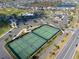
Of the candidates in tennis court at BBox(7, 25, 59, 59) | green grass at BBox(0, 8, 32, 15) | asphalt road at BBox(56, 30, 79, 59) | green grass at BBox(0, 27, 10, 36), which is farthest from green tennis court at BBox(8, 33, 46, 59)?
green grass at BBox(0, 8, 32, 15)

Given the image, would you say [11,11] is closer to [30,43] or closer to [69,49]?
[30,43]

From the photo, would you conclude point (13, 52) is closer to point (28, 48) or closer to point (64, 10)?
point (28, 48)

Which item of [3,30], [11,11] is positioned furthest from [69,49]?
[11,11]

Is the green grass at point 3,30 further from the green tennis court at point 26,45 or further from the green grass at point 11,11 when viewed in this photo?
the green grass at point 11,11

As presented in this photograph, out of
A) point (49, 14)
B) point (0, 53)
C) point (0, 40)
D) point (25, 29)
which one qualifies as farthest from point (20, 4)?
point (0, 53)

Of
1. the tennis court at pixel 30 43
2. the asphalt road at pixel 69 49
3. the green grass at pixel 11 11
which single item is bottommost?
the green grass at pixel 11 11

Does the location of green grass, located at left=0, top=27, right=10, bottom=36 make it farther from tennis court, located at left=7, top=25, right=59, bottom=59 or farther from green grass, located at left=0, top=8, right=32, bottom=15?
green grass, located at left=0, top=8, right=32, bottom=15

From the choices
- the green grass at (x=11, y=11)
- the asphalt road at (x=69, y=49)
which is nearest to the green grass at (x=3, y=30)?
the green grass at (x=11, y=11)
